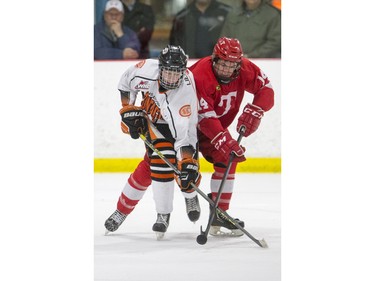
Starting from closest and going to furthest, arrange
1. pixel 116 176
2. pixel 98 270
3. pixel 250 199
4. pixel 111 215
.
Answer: pixel 98 270, pixel 111 215, pixel 250 199, pixel 116 176

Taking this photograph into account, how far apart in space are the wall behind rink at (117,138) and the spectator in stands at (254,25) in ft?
0.80

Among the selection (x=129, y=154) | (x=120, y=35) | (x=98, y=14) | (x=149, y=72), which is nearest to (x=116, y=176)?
(x=129, y=154)

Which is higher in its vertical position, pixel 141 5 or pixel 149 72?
pixel 141 5

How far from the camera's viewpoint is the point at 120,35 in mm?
3816

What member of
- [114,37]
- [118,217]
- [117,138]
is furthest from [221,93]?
[117,138]

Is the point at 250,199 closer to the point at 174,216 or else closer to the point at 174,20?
the point at 174,216

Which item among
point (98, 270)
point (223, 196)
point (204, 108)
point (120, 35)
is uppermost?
point (120, 35)

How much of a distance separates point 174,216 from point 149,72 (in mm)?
706

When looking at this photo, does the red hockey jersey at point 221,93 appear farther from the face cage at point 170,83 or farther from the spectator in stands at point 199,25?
the spectator in stands at point 199,25

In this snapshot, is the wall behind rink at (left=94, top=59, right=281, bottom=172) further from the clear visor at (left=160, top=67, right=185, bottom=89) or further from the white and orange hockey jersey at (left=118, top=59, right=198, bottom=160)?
A: the clear visor at (left=160, top=67, right=185, bottom=89)

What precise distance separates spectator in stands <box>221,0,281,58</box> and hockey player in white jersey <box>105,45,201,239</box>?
33.6 inches

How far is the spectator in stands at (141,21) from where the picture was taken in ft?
12.0

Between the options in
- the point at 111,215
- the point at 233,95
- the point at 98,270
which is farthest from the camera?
the point at 111,215

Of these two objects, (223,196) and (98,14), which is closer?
(223,196)
